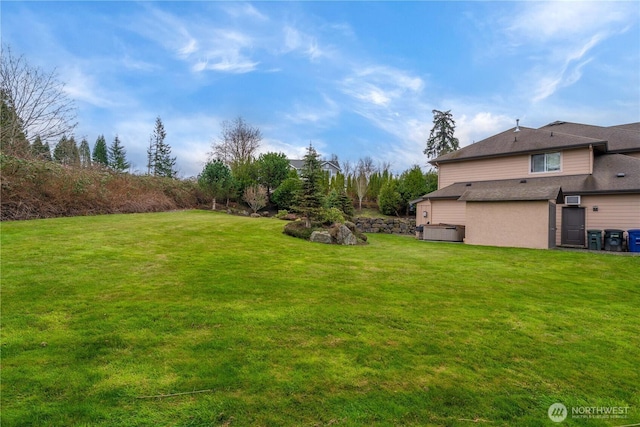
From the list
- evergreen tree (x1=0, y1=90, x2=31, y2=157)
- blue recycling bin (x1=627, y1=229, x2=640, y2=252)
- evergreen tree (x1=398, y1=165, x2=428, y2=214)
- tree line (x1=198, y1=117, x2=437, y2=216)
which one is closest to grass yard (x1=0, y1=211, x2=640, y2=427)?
blue recycling bin (x1=627, y1=229, x2=640, y2=252)

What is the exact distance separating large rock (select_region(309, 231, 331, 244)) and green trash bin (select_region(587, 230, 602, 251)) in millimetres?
11126

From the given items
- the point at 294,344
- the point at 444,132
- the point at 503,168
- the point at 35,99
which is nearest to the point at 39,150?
the point at 35,99

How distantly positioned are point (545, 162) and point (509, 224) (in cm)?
527

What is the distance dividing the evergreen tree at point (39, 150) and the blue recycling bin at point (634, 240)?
932 inches

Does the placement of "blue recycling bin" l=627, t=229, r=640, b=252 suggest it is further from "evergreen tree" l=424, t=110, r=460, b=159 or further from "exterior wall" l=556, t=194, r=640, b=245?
"evergreen tree" l=424, t=110, r=460, b=159

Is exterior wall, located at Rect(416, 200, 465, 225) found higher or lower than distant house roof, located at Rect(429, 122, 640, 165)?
lower

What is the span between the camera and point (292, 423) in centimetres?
199

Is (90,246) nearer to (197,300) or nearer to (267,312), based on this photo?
(197,300)

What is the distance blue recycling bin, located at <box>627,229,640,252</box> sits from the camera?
11.2 metres

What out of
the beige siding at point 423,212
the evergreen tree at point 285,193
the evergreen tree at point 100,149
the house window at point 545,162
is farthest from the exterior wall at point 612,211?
the evergreen tree at point 100,149

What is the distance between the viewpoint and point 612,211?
41.0 feet

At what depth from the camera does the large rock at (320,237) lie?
10.9 meters

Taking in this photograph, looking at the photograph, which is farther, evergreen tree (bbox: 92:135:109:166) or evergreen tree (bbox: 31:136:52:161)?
evergreen tree (bbox: 92:135:109:166)

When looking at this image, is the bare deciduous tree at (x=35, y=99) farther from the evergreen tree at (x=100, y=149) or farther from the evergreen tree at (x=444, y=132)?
the evergreen tree at (x=100, y=149)
